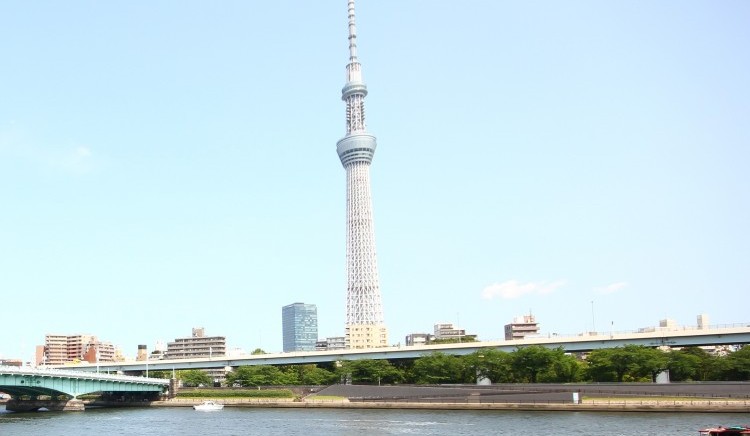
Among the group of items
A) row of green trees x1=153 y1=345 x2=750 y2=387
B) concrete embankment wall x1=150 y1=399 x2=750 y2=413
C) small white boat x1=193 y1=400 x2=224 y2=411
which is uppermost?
row of green trees x1=153 y1=345 x2=750 y2=387

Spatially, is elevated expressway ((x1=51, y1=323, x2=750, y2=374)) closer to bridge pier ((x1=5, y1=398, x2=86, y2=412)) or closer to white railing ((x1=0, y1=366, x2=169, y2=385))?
white railing ((x1=0, y1=366, x2=169, y2=385))

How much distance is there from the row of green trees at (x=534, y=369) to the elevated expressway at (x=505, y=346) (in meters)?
2.69

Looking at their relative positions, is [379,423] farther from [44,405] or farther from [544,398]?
[44,405]

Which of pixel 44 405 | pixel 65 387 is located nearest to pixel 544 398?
pixel 65 387

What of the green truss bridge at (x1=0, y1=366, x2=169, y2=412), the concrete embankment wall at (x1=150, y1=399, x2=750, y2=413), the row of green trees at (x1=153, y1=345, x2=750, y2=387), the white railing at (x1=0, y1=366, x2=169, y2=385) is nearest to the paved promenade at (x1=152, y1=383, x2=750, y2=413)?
the concrete embankment wall at (x1=150, y1=399, x2=750, y2=413)

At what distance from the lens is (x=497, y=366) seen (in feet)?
346

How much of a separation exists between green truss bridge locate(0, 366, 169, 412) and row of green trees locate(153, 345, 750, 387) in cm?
1561

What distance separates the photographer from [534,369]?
101875mm

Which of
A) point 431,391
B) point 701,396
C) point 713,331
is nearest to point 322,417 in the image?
point 431,391

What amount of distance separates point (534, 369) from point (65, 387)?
212 ft

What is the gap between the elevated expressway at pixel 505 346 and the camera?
10488cm

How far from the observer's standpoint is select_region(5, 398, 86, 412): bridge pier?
112 m

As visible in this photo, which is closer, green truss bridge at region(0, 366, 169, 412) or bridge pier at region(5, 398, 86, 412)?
green truss bridge at region(0, 366, 169, 412)

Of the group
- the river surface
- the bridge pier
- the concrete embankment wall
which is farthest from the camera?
the bridge pier
